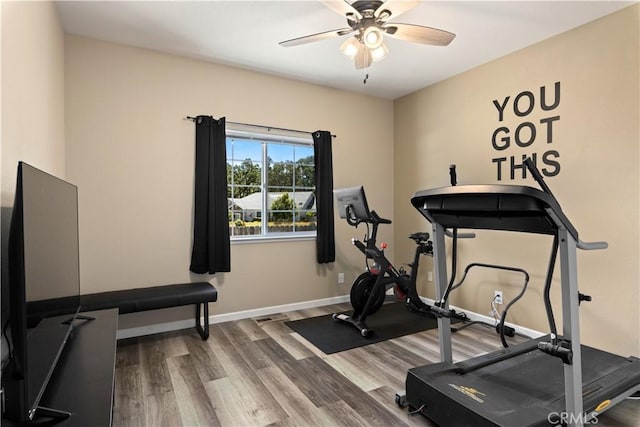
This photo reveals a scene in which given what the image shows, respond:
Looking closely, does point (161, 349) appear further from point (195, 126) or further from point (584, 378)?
point (584, 378)

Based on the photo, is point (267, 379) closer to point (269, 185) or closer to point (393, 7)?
point (269, 185)

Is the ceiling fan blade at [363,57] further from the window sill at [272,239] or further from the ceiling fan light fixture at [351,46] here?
the window sill at [272,239]

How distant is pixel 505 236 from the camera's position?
3355mm

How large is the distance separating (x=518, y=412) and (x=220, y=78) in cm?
365

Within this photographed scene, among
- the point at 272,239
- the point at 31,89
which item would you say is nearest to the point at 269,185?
the point at 272,239

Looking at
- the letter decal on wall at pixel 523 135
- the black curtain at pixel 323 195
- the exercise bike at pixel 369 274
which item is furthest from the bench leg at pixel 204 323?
the letter decal on wall at pixel 523 135

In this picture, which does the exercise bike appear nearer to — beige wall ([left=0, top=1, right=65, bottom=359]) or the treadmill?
the treadmill

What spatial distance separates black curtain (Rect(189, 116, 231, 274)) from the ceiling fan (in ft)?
4.61

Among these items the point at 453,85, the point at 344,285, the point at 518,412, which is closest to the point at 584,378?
the point at 518,412

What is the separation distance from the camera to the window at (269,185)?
379 centimetres

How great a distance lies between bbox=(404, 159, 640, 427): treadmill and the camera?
157 centimetres

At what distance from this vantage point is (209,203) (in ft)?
11.1

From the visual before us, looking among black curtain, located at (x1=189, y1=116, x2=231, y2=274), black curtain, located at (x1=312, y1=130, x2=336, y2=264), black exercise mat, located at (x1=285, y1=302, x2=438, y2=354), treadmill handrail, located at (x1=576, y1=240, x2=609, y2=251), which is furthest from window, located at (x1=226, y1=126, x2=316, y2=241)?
treadmill handrail, located at (x1=576, y1=240, x2=609, y2=251)

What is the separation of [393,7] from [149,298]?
283 centimetres
